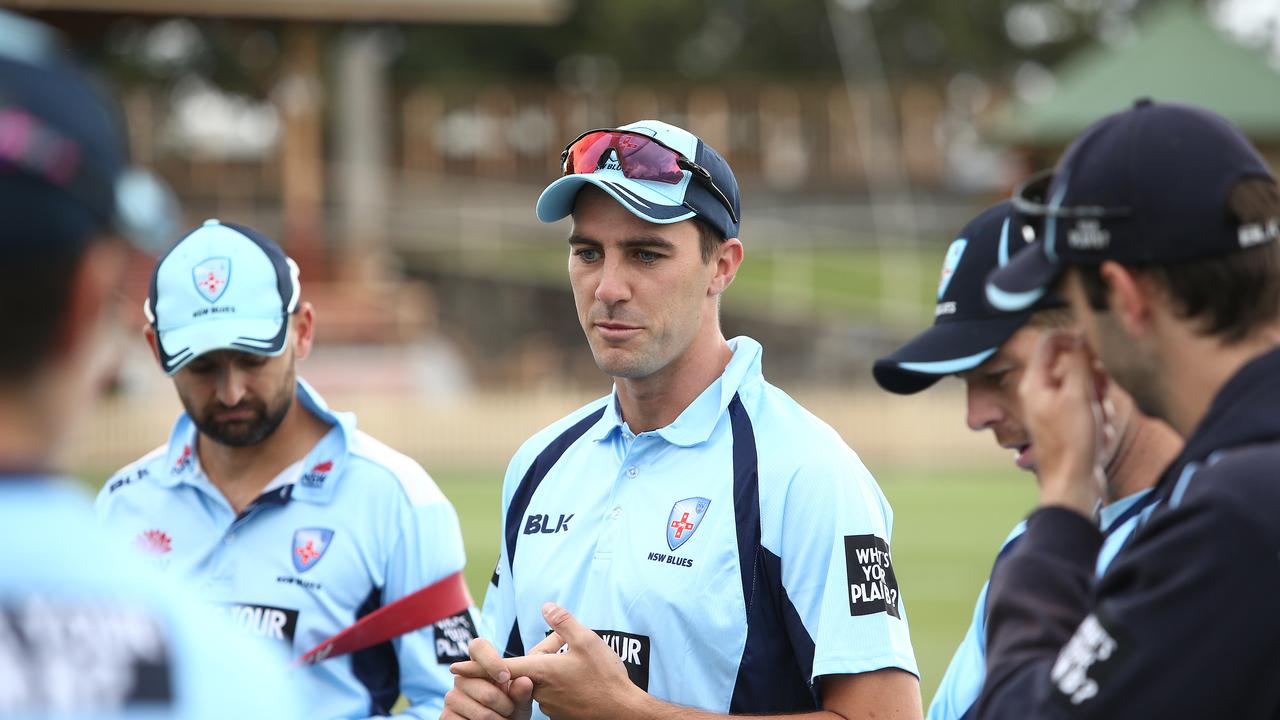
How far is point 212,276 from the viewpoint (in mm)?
4613

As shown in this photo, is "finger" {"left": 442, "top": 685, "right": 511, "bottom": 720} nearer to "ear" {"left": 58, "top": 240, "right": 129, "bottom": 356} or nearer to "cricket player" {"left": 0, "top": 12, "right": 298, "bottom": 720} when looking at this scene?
"cricket player" {"left": 0, "top": 12, "right": 298, "bottom": 720}

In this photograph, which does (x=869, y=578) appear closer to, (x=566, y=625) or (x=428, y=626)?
(x=566, y=625)

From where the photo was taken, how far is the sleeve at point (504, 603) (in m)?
4.10

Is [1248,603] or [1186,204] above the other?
[1186,204]

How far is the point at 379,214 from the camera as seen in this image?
34.0 m

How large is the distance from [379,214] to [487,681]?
3112 cm

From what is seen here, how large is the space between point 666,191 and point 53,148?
234cm

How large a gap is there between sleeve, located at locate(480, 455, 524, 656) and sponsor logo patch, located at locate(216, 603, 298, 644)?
0.55 metres

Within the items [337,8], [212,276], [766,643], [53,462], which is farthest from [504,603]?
[337,8]

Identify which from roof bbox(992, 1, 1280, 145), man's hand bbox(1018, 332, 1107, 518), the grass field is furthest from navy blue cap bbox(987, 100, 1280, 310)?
roof bbox(992, 1, 1280, 145)

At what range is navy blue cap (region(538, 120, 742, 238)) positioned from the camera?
3.92m

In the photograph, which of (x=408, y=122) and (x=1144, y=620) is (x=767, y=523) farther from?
(x=408, y=122)

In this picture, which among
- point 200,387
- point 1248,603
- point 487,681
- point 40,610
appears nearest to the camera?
point 40,610

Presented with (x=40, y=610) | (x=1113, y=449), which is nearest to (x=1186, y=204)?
(x=1113, y=449)
